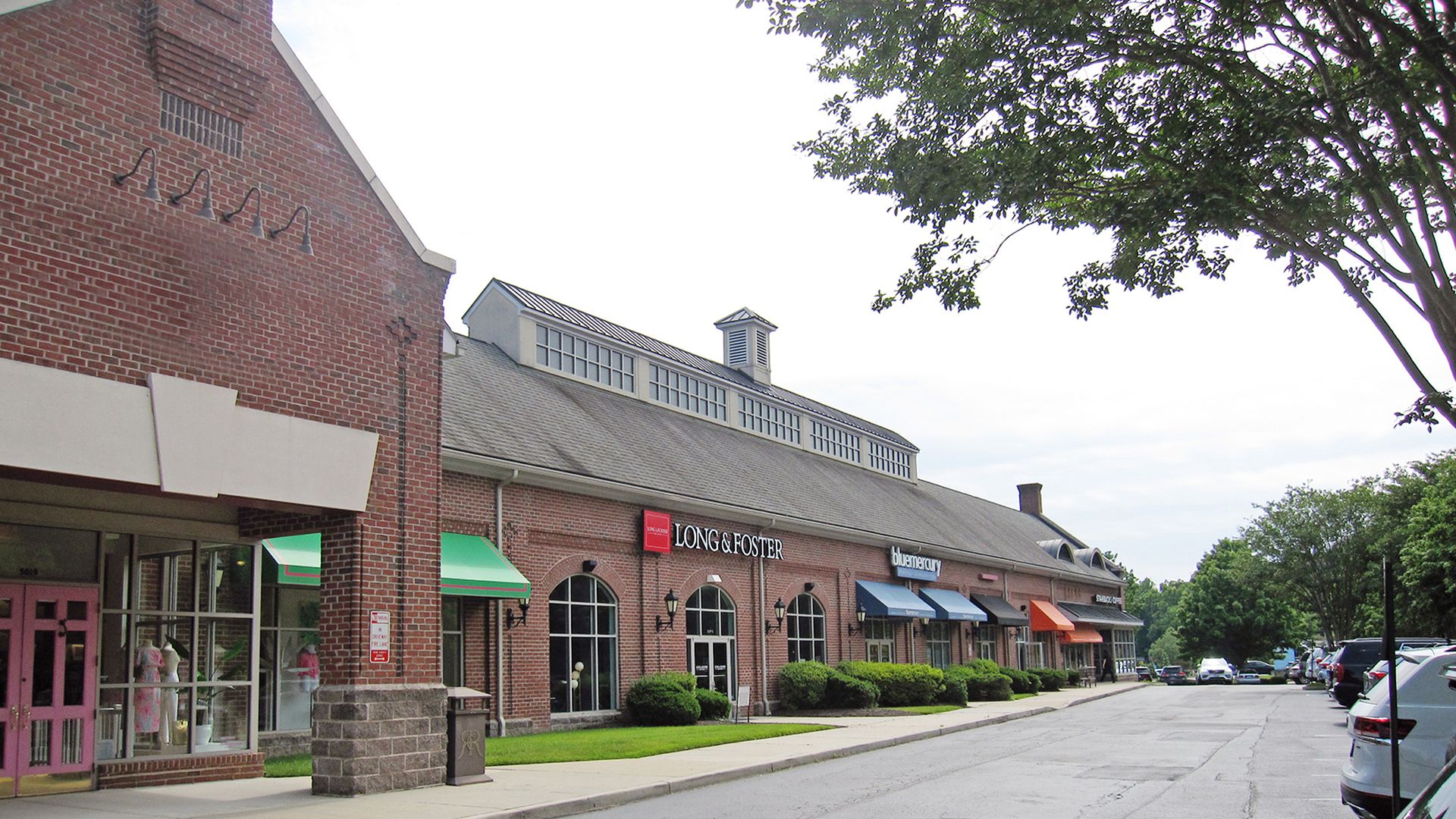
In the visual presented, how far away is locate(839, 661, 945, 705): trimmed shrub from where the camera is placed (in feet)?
104

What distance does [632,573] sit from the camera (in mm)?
25797

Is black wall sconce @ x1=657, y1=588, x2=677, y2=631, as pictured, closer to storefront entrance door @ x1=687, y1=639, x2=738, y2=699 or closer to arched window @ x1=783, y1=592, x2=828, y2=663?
storefront entrance door @ x1=687, y1=639, x2=738, y2=699

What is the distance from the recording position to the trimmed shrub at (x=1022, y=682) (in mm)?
42344

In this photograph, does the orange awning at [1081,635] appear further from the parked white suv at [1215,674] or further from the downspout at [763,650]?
the downspout at [763,650]

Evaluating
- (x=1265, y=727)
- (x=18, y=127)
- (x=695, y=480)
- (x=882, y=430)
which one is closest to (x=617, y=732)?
(x=695, y=480)

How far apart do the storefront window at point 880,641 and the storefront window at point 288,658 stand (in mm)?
20319

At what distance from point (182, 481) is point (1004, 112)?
28.9ft

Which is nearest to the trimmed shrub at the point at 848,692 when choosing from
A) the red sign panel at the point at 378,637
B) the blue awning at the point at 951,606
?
the blue awning at the point at 951,606

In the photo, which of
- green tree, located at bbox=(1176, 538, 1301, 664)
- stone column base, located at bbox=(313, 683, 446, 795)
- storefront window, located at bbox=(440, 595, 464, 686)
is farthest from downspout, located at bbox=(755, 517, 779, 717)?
green tree, located at bbox=(1176, 538, 1301, 664)

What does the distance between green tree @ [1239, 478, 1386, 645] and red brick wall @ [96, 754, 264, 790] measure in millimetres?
50739

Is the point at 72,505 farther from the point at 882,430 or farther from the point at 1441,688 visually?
the point at 882,430

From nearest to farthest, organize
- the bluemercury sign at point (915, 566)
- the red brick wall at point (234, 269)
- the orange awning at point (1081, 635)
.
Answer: the red brick wall at point (234, 269), the bluemercury sign at point (915, 566), the orange awning at point (1081, 635)

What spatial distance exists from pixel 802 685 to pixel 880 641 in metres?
7.13

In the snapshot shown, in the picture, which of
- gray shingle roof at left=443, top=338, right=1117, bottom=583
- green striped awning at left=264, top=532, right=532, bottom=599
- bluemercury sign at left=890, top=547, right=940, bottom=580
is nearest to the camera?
green striped awning at left=264, top=532, right=532, bottom=599
